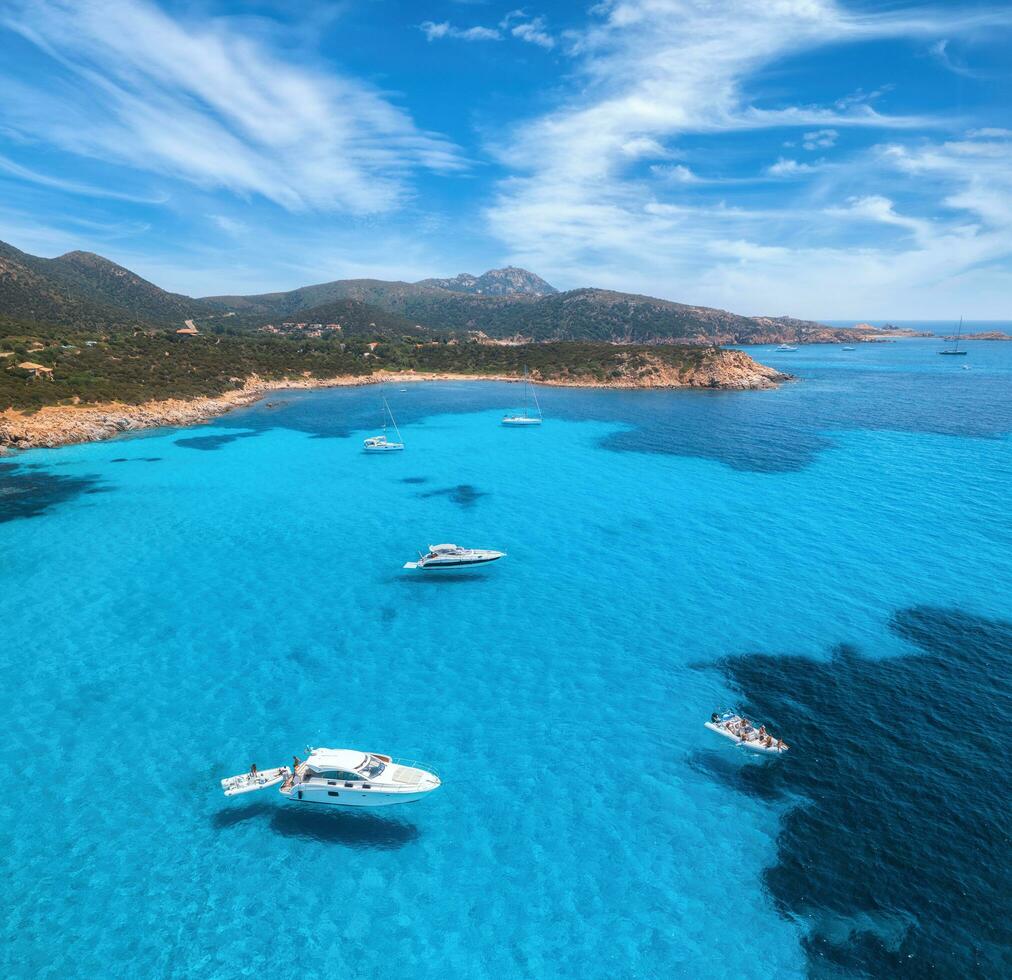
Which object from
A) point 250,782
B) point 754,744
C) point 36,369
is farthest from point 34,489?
point 754,744

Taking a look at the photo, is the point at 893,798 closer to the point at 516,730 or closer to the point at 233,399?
the point at 516,730

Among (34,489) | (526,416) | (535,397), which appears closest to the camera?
(34,489)

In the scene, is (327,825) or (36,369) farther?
(36,369)

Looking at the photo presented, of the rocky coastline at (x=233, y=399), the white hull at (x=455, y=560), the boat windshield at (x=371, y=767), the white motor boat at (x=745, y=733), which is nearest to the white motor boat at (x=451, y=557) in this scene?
the white hull at (x=455, y=560)

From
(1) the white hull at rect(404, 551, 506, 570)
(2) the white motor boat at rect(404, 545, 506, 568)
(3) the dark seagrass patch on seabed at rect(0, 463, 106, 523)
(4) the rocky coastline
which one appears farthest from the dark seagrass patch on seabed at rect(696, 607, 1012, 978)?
(4) the rocky coastline

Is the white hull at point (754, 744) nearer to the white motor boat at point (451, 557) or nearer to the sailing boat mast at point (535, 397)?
the white motor boat at point (451, 557)

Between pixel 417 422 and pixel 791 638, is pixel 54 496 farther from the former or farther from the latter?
pixel 791 638

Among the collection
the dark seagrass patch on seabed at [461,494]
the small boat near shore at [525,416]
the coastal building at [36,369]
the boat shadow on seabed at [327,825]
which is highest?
the coastal building at [36,369]
